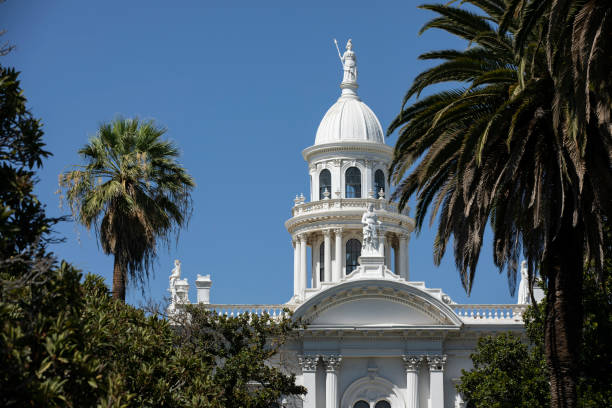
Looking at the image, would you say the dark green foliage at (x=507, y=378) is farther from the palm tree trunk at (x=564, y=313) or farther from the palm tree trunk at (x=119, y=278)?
the palm tree trunk at (x=564, y=313)

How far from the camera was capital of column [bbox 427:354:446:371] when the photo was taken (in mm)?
49531

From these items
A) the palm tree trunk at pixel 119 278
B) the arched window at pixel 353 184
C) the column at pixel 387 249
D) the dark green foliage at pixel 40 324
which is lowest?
the dark green foliage at pixel 40 324

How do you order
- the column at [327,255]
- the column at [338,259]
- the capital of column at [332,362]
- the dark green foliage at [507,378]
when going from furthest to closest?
1. the column at [327,255]
2. the column at [338,259]
3. the capital of column at [332,362]
4. the dark green foliage at [507,378]

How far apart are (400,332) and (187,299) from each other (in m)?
10.1

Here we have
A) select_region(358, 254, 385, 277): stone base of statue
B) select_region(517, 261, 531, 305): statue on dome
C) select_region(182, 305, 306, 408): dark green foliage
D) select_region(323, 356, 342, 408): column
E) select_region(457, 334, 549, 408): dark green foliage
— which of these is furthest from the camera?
select_region(517, 261, 531, 305): statue on dome

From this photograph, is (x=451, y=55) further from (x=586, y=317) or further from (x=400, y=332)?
(x=400, y=332)

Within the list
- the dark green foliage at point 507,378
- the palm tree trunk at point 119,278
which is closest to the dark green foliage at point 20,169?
the palm tree trunk at point 119,278

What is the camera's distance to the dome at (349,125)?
63.2 meters

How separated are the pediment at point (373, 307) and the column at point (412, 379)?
5.26 ft

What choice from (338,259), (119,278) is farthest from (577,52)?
(338,259)

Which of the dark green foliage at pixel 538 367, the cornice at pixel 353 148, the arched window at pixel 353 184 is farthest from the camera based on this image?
the arched window at pixel 353 184

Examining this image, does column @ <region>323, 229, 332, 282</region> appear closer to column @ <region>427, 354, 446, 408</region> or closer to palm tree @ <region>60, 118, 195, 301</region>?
column @ <region>427, 354, 446, 408</region>

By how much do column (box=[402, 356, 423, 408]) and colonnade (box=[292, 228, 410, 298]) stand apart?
456 inches

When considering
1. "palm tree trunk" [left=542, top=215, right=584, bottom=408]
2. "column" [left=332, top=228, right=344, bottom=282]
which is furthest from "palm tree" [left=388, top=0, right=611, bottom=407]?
"column" [left=332, top=228, right=344, bottom=282]
